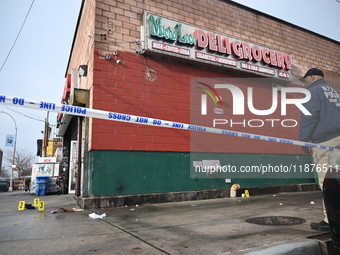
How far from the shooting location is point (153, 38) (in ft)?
26.8

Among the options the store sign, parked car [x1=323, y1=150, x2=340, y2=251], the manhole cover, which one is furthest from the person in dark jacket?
the store sign

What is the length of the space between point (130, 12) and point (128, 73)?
1.99m

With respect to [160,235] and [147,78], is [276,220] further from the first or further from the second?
[147,78]

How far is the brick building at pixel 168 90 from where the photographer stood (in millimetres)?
7402

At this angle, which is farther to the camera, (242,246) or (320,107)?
(320,107)

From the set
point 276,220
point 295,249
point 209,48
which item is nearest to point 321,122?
point 276,220

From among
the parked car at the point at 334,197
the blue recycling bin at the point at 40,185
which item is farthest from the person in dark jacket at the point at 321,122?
the blue recycling bin at the point at 40,185

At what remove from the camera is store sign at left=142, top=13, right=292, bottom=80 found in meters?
8.20

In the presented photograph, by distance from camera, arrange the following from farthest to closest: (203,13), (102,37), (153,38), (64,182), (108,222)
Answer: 1. (64,182)
2. (203,13)
3. (153,38)
4. (102,37)
5. (108,222)

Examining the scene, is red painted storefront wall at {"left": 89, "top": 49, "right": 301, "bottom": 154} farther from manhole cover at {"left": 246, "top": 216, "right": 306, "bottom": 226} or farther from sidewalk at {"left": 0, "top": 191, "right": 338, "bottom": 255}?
manhole cover at {"left": 246, "top": 216, "right": 306, "bottom": 226}

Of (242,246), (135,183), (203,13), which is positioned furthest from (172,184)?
(203,13)

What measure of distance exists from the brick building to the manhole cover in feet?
11.7

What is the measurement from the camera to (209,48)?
29.8 feet

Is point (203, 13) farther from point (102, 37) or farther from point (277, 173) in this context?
point (277, 173)
